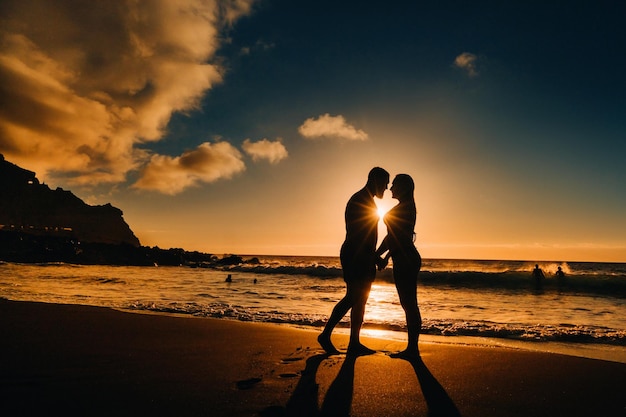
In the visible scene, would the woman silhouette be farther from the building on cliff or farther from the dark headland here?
the building on cliff

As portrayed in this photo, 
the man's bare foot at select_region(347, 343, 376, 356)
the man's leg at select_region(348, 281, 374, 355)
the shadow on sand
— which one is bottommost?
the man's bare foot at select_region(347, 343, 376, 356)

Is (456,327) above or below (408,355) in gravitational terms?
below

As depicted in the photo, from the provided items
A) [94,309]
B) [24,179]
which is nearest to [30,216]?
[24,179]

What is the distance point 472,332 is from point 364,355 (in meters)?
3.83

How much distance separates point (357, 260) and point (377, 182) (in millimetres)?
1151

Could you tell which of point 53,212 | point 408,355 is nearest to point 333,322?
point 408,355

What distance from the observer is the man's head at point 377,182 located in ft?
17.2

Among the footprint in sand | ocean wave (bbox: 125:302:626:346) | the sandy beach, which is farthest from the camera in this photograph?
ocean wave (bbox: 125:302:626:346)

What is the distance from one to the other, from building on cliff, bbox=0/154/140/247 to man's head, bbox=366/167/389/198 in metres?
107

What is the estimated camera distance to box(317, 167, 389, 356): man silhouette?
4914mm

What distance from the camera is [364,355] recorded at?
465cm

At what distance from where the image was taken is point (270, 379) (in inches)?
136

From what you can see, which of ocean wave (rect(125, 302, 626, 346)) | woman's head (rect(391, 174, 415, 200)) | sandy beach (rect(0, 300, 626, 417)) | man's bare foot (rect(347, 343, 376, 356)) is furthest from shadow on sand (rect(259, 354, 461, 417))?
ocean wave (rect(125, 302, 626, 346))

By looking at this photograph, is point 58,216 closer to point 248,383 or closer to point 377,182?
point 377,182
